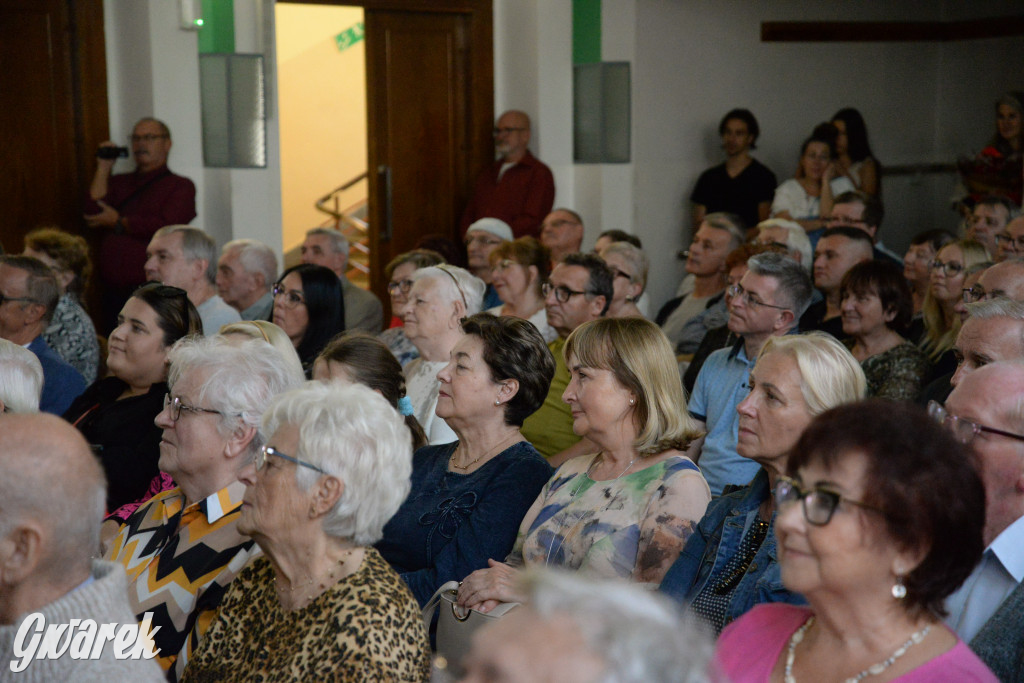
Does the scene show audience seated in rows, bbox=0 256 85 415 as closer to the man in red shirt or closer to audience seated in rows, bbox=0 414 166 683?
audience seated in rows, bbox=0 414 166 683

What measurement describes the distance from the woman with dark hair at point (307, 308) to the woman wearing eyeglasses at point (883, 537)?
11.0ft

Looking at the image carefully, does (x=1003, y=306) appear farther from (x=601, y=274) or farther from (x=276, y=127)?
(x=276, y=127)

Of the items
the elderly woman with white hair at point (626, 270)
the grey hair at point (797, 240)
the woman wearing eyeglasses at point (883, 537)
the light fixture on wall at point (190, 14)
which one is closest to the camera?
the woman wearing eyeglasses at point (883, 537)

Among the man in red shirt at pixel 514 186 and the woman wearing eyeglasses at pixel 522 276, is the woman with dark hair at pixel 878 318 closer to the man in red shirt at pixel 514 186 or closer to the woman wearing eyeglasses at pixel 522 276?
the woman wearing eyeglasses at pixel 522 276

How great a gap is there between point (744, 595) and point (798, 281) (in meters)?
2.20

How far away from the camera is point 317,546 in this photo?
6.55 feet

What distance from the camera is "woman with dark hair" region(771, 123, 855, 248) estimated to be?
7.39 m

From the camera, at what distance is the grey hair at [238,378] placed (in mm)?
2525

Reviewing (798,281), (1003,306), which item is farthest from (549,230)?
(1003,306)

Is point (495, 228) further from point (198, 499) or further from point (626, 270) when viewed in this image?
point (198, 499)

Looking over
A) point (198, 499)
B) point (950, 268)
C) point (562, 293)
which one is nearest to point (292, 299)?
point (562, 293)

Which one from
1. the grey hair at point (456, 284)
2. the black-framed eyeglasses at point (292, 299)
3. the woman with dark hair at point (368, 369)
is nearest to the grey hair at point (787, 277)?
the grey hair at point (456, 284)

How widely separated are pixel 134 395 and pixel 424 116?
15.4ft

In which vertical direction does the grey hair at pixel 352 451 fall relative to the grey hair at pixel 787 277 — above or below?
below
